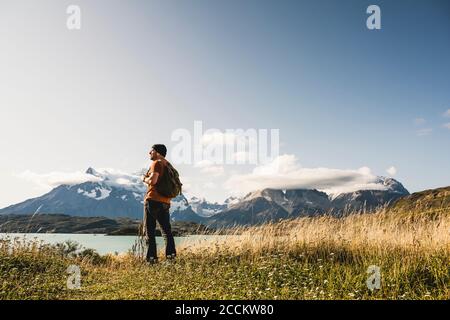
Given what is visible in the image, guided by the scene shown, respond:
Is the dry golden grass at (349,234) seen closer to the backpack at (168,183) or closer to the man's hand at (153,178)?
the backpack at (168,183)

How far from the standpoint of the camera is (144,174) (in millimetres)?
12562

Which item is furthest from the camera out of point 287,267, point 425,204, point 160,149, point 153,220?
point 425,204

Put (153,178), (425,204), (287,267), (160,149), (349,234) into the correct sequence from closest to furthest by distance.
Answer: (287,267) < (153,178) < (349,234) < (160,149) < (425,204)

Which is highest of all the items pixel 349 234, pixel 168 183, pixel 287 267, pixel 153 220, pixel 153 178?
pixel 153 178

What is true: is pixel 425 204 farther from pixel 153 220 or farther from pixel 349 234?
pixel 153 220

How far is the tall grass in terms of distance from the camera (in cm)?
765

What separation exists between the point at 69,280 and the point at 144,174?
3.99 metres

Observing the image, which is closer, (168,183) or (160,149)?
(168,183)

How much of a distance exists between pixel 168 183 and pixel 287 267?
4.69m

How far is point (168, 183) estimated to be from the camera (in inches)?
475

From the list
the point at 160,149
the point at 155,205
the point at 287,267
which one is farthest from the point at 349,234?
the point at 160,149
